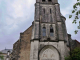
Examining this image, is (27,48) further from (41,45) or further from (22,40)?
(41,45)

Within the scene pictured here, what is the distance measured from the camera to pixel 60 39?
857 inches

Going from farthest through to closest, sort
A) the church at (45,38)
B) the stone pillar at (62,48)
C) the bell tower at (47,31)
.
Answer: the bell tower at (47,31) → the church at (45,38) → the stone pillar at (62,48)

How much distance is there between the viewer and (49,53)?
20.9 meters

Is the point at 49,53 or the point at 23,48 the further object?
the point at 23,48

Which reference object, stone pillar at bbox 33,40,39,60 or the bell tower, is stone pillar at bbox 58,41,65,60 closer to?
the bell tower

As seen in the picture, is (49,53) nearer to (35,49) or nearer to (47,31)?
(35,49)

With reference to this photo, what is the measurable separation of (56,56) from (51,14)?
9.24 metres

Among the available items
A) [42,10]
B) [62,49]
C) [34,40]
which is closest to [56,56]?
[62,49]

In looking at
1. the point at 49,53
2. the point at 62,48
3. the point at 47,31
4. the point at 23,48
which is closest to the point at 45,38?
the point at 47,31

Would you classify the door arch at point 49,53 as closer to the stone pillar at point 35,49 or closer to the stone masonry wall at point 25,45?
the stone pillar at point 35,49

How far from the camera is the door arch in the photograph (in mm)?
20391

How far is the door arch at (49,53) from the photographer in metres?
20.4

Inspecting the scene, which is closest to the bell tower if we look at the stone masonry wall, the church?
the church

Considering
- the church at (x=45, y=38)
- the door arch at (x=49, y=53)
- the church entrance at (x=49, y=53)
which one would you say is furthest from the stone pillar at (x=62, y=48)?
the church entrance at (x=49, y=53)
